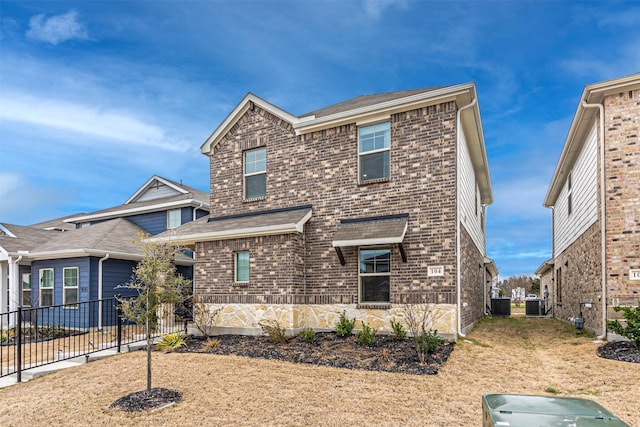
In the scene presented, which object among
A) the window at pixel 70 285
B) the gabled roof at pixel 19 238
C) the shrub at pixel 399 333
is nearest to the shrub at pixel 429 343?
the shrub at pixel 399 333

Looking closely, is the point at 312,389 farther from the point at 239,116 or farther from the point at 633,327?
the point at 239,116

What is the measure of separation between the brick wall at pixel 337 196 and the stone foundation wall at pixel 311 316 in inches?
10.6

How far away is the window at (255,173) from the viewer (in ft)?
43.1

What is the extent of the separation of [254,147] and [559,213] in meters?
15.4

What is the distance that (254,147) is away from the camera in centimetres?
1328

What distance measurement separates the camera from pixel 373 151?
1145 centimetres

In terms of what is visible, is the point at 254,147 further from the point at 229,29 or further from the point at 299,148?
the point at 229,29

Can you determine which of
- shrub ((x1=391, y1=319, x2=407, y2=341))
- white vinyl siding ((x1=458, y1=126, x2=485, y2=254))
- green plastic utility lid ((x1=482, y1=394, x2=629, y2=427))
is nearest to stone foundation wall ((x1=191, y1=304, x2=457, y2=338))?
shrub ((x1=391, y1=319, x2=407, y2=341))

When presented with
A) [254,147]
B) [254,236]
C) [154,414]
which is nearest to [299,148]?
[254,147]

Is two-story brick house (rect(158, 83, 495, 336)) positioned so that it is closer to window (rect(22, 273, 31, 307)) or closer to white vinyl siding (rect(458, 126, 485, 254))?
white vinyl siding (rect(458, 126, 485, 254))

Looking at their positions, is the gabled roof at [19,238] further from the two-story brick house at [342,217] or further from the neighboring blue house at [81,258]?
the two-story brick house at [342,217]

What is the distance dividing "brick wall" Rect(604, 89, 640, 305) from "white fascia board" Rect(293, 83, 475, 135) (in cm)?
354

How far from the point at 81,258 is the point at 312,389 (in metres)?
13.0

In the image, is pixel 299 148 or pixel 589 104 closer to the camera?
pixel 589 104
